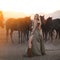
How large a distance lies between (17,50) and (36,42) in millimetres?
304

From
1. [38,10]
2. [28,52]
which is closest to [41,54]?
[28,52]

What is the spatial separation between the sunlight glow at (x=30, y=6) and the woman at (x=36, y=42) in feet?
0.40

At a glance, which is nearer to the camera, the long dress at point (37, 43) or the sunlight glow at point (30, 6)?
the sunlight glow at point (30, 6)

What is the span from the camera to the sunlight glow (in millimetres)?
6316

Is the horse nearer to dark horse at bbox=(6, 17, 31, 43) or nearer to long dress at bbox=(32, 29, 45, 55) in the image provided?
long dress at bbox=(32, 29, 45, 55)

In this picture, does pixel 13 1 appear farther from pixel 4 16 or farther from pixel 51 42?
pixel 51 42

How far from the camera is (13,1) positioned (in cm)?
634

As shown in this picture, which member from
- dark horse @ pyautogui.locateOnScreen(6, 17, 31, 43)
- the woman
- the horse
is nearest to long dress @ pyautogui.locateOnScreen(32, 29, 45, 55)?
the woman

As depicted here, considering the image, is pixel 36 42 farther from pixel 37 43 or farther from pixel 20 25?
pixel 20 25

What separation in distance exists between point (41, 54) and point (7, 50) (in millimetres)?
505

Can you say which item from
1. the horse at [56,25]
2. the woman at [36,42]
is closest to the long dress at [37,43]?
the woman at [36,42]

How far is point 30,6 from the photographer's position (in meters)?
6.41

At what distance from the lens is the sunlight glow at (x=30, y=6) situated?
6.32 meters

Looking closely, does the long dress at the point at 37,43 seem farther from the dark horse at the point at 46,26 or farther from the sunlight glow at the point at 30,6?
the sunlight glow at the point at 30,6
